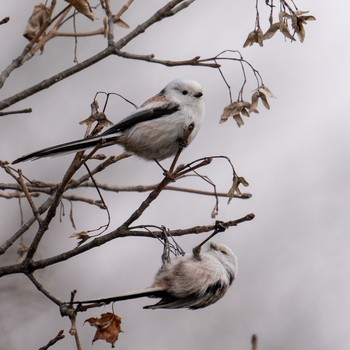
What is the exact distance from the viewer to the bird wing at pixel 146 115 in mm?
3562

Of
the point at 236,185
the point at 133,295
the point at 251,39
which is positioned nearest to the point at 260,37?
the point at 251,39

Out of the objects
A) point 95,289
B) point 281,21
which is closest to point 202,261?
point 281,21

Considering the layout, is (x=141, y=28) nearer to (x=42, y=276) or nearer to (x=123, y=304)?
(x=42, y=276)

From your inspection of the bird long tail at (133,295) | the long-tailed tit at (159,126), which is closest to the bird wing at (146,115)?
the long-tailed tit at (159,126)

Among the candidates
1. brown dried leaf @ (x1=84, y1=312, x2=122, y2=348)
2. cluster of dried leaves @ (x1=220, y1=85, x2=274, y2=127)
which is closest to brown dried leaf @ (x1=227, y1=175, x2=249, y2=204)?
cluster of dried leaves @ (x1=220, y1=85, x2=274, y2=127)

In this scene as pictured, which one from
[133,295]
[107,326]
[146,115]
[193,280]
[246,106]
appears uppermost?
[146,115]

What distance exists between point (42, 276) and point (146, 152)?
5.52ft

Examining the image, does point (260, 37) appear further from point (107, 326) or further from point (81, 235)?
point (107, 326)

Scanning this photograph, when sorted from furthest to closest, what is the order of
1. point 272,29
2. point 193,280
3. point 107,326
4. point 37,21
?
point 193,280, point 272,29, point 107,326, point 37,21

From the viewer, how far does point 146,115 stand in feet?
11.8

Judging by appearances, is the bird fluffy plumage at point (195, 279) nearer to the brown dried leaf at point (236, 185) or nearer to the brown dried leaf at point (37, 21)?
the brown dried leaf at point (236, 185)

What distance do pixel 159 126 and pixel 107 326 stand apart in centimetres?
106

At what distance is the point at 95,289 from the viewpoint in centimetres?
615

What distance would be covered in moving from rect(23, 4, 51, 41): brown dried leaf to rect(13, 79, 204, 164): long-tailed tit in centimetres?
95
